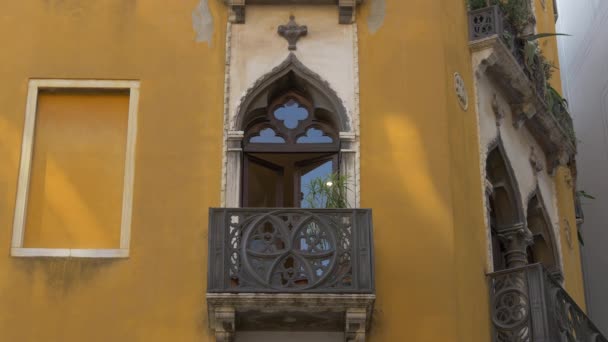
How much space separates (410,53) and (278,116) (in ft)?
5.77

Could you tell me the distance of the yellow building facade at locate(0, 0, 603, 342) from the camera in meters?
12.6

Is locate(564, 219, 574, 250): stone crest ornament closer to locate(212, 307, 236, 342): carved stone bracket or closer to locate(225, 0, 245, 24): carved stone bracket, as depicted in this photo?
locate(225, 0, 245, 24): carved stone bracket

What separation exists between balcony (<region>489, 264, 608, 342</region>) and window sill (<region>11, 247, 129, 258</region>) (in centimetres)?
432

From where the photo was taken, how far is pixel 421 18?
46.5 feet

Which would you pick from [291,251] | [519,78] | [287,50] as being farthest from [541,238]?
[291,251]

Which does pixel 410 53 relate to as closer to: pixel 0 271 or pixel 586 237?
pixel 0 271

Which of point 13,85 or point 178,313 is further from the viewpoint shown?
point 13,85

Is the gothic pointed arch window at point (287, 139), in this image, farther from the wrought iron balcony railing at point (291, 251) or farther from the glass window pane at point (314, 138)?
the wrought iron balcony railing at point (291, 251)

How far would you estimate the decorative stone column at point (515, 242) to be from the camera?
15297mm

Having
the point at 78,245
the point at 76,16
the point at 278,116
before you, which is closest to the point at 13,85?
the point at 76,16

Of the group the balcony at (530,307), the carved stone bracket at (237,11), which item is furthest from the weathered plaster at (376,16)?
the balcony at (530,307)

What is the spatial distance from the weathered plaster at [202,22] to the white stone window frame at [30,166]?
983mm

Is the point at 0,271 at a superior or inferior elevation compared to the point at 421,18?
inferior

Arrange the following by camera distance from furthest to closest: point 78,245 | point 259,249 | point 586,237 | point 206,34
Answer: point 586,237 < point 206,34 < point 78,245 < point 259,249
